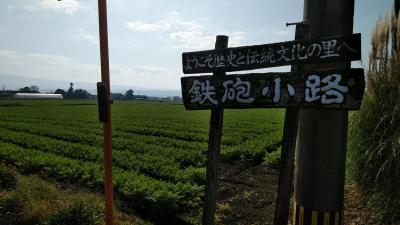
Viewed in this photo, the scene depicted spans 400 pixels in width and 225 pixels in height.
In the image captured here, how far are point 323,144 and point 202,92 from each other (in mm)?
1424

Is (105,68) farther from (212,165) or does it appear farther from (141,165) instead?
(141,165)

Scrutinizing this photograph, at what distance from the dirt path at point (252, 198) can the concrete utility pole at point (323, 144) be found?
185cm

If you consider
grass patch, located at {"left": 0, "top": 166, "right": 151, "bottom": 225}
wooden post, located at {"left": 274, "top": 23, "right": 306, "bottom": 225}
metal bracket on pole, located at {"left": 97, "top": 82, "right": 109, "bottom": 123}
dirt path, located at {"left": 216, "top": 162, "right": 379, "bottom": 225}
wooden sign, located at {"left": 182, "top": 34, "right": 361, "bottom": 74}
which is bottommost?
dirt path, located at {"left": 216, "top": 162, "right": 379, "bottom": 225}

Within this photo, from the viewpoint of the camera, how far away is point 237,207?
7.21m

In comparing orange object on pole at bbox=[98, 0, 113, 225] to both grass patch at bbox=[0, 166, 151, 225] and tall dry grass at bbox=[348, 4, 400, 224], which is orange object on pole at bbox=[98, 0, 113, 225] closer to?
grass patch at bbox=[0, 166, 151, 225]

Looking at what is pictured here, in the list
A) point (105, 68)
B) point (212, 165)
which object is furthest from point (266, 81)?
point (105, 68)

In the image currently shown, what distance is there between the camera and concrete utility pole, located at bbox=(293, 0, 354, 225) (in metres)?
3.46

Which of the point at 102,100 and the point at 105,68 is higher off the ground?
the point at 105,68

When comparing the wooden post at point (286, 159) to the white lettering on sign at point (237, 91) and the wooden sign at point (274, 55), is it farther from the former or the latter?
the white lettering on sign at point (237, 91)

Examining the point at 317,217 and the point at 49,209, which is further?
the point at 49,209

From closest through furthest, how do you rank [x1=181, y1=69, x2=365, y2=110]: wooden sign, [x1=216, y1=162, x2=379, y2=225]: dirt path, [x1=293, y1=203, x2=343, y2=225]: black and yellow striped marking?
[x1=181, y1=69, x2=365, y2=110]: wooden sign < [x1=293, y1=203, x2=343, y2=225]: black and yellow striped marking < [x1=216, y1=162, x2=379, y2=225]: dirt path

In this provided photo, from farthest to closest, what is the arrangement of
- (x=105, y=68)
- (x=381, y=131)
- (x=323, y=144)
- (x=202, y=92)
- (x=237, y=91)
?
(x=381, y=131) < (x=105, y=68) < (x=202, y=92) < (x=237, y=91) < (x=323, y=144)

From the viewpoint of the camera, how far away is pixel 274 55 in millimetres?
3686

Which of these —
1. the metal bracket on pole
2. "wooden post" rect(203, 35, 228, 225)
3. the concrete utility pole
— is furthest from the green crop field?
the concrete utility pole
